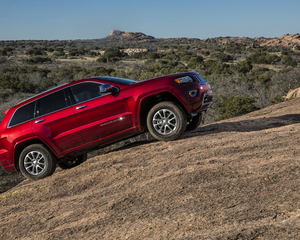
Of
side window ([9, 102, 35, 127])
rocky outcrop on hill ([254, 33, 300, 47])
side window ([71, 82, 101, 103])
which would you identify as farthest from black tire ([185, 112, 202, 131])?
rocky outcrop on hill ([254, 33, 300, 47])

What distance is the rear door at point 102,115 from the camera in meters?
6.24

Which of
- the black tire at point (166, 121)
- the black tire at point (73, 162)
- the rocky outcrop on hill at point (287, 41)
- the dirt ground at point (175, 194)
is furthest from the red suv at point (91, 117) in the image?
the rocky outcrop on hill at point (287, 41)

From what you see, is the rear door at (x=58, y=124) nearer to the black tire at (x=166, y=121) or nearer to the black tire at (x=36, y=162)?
the black tire at (x=36, y=162)

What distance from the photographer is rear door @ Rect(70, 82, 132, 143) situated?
6.24m

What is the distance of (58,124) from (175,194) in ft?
10.3

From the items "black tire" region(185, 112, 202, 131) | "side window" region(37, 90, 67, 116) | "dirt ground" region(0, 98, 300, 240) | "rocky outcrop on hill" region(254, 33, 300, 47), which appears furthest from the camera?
"rocky outcrop on hill" region(254, 33, 300, 47)

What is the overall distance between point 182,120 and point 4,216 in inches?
154

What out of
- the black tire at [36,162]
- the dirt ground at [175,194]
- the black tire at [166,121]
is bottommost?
the dirt ground at [175,194]

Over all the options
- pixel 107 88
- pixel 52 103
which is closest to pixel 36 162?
pixel 52 103

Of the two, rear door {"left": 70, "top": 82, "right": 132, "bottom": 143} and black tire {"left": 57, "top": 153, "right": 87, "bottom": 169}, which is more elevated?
rear door {"left": 70, "top": 82, "right": 132, "bottom": 143}

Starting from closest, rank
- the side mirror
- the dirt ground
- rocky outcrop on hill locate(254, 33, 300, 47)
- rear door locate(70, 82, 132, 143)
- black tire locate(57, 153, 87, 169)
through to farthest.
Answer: the dirt ground < the side mirror < rear door locate(70, 82, 132, 143) < black tire locate(57, 153, 87, 169) < rocky outcrop on hill locate(254, 33, 300, 47)

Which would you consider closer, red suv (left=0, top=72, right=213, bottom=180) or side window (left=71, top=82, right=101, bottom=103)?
red suv (left=0, top=72, right=213, bottom=180)

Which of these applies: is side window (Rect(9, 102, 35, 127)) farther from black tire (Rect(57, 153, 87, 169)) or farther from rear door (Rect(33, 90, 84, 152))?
black tire (Rect(57, 153, 87, 169))

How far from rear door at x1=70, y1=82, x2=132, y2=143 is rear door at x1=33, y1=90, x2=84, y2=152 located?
172 mm
